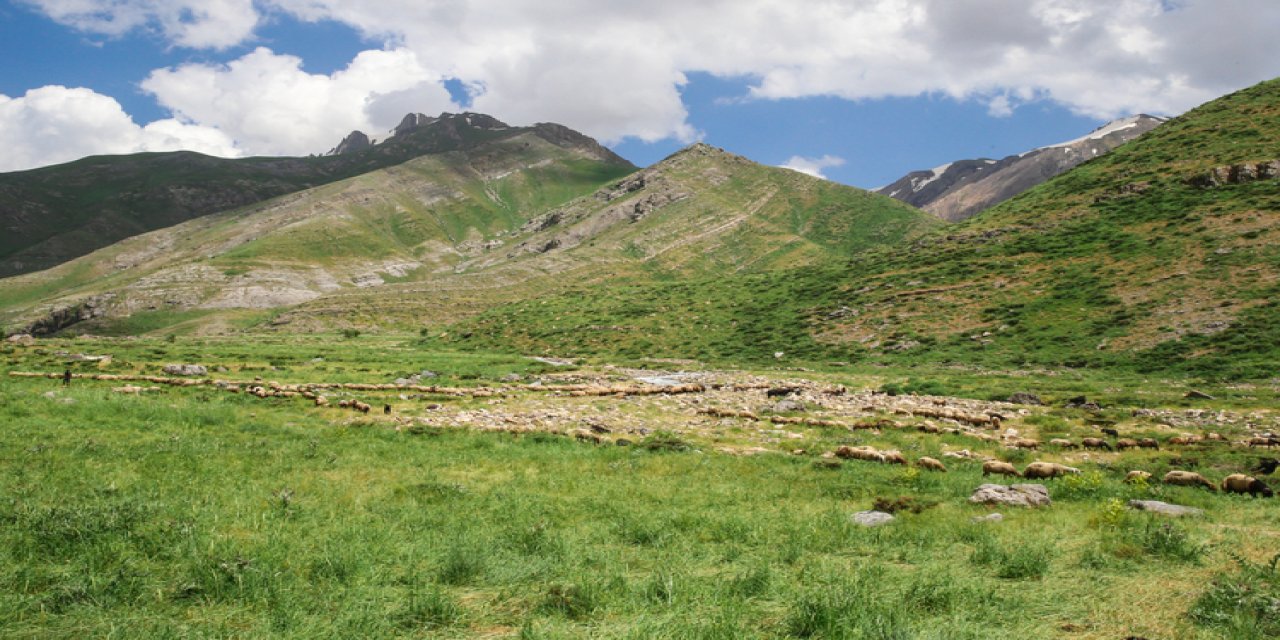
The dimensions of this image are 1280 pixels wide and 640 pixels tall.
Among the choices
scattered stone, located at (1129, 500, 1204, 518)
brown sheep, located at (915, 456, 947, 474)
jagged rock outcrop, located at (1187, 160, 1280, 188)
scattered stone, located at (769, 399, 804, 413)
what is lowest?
scattered stone, located at (769, 399, 804, 413)

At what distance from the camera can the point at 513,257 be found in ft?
655

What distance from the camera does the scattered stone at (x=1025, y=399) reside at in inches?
1116

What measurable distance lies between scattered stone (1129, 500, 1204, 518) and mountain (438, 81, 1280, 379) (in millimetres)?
29998

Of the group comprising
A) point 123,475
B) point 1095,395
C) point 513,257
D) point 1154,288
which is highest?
point 513,257

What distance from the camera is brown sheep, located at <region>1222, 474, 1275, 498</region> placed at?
12.8 m

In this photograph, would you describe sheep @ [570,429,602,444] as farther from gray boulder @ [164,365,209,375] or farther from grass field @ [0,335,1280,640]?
gray boulder @ [164,365,209,375]

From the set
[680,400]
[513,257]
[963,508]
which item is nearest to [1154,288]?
[680,400]

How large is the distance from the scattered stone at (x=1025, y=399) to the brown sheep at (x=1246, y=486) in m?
15.8

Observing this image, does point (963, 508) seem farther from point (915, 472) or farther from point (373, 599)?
point (373, 599)

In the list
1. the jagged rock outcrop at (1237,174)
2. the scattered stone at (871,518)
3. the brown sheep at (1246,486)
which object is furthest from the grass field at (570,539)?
the jagged rock outcrop at (1237,174)

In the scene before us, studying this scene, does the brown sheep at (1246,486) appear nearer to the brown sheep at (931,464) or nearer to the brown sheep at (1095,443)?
the brown sheep at (1095,443)

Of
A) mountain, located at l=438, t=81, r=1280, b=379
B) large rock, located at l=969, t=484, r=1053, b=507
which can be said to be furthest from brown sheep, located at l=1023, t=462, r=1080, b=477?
mountain, located at l=438, t=81, r=1280, b=379

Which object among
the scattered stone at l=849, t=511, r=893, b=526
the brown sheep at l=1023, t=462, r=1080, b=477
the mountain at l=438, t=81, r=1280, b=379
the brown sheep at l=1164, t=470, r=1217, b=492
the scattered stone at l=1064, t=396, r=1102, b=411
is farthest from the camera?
the mountain at l=438, t=81, r=1280, b=379

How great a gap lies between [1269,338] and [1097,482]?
3588cm
